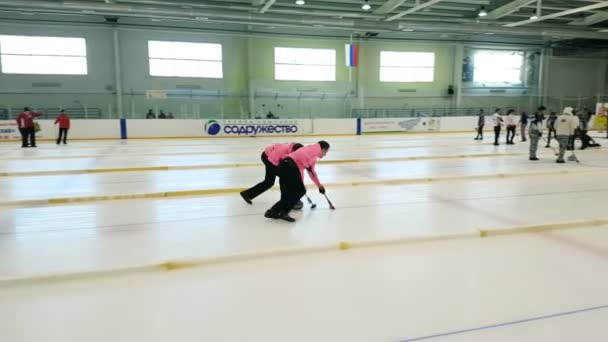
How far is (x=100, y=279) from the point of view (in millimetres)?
3975

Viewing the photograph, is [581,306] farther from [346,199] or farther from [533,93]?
[533,93]

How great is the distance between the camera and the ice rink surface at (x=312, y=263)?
3.15m

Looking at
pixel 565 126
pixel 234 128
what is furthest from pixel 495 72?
pixel 565 126

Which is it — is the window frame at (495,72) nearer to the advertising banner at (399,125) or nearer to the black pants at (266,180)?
the advertising banner at (399,125)

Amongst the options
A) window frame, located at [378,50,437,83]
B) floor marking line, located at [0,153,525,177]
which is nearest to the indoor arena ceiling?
window frame, located at [378,50,437,83]

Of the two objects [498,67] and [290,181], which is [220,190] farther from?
[498,67]

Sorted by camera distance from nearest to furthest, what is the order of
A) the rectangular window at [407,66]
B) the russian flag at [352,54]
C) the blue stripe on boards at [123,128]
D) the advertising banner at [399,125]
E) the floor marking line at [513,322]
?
the floor marking line at [513,322]
the blue stripe on boards at [123,128]
the russian flag at [352,54]
the advertising banner at [399,125]
the rectangular window at [407,66]

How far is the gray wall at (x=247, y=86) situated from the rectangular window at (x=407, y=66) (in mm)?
359

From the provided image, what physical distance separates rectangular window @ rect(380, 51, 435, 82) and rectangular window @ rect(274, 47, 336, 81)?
11.4 feet

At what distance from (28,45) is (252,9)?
1138 cm

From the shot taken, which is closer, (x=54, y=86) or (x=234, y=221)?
(x=234, y=221)

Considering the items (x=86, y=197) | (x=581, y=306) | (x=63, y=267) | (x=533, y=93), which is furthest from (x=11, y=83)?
(x=533, y=93)

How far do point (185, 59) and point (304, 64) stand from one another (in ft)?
22.6

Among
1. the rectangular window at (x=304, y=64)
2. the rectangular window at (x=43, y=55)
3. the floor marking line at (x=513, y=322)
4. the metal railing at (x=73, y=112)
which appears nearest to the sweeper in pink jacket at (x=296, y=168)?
the floor marking line at (x=513, y=322)
